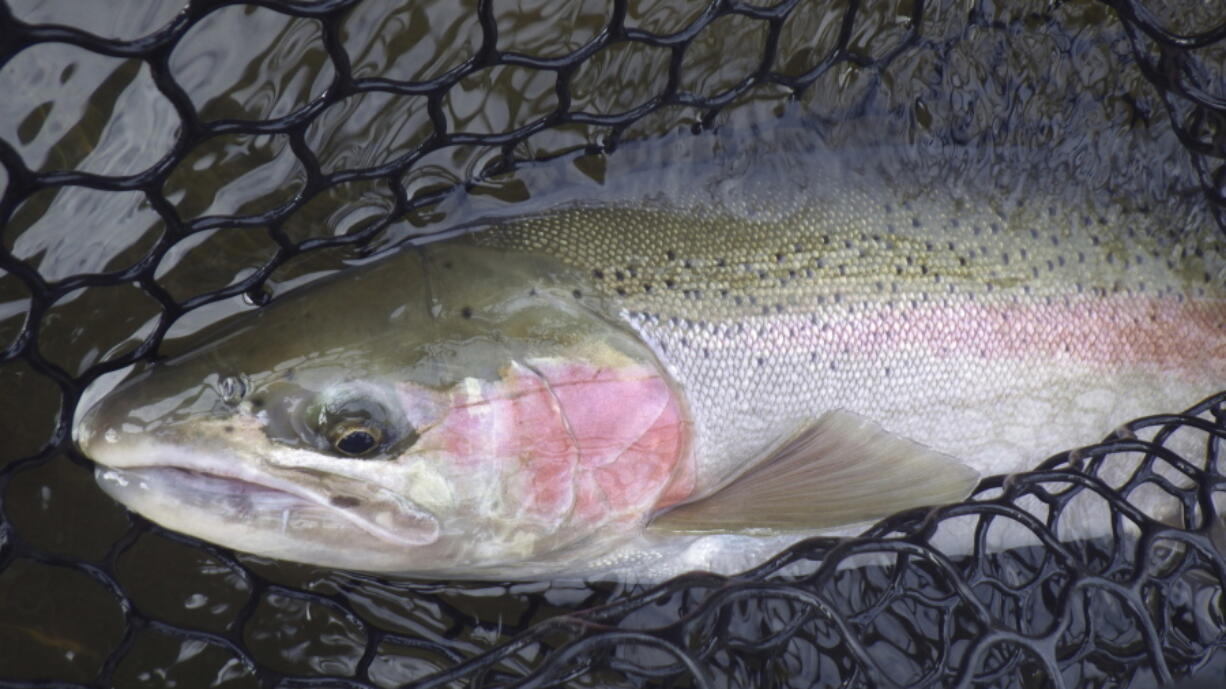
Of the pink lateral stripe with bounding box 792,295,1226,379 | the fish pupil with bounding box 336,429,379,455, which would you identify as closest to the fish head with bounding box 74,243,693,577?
the fish pupil with bounding box 336,429,379,455

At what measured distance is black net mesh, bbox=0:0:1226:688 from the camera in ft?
6.20

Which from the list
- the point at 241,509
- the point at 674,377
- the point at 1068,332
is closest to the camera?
the point at 241,509

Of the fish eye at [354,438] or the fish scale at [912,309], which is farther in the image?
the fish scale at [912,309]

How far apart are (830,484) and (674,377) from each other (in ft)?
1.19

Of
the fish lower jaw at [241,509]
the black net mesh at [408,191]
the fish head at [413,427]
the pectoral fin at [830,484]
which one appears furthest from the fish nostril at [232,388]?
the pectoral fin at [830,484]

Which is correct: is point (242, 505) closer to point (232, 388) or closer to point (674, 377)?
point (232, 388)

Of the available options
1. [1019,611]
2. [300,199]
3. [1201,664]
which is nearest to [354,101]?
[300,199]

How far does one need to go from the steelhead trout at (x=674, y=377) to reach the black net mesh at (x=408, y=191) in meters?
0.14

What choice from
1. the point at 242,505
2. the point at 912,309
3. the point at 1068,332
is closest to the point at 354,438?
the point at 242,505

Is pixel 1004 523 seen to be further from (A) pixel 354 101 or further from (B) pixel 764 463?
(A) pixel 354 101

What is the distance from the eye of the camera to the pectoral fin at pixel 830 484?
5.81 feet

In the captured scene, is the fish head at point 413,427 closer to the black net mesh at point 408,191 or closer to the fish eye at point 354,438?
the fish eye at point 354,438

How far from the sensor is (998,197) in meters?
1.92

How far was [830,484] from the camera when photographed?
1.81 m
